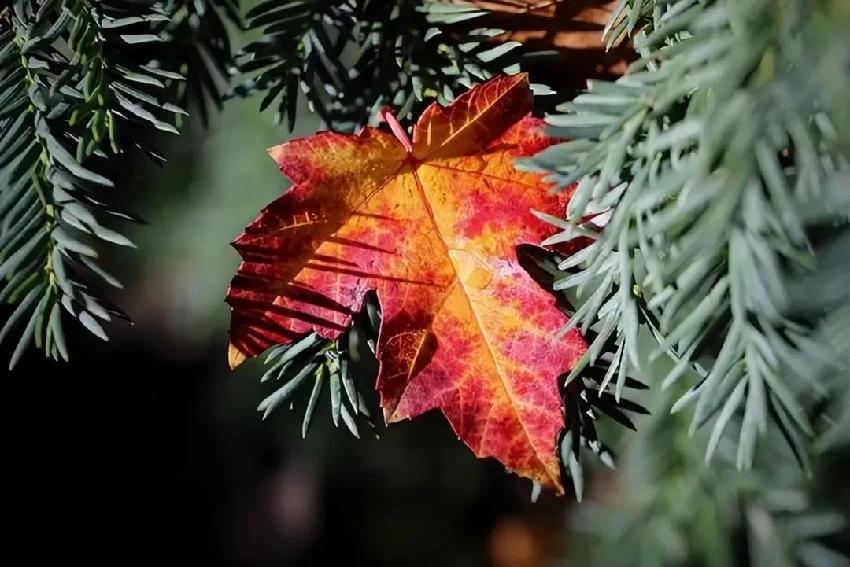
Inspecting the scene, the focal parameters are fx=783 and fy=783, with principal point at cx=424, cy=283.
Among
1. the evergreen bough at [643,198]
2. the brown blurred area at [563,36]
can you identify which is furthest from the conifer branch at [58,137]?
the brown blurred area at [563,36]

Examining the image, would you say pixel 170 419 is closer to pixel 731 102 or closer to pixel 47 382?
pixel 47 382

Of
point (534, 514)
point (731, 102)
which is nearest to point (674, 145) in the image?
point (731, 102)

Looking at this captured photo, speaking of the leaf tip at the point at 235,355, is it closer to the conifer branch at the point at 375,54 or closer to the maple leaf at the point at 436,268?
the maple leaf at the point at 436,268

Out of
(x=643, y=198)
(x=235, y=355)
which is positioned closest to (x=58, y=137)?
(x=235, y=355)

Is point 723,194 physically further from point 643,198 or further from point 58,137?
point 58,137

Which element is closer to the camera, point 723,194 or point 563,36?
point 723,194

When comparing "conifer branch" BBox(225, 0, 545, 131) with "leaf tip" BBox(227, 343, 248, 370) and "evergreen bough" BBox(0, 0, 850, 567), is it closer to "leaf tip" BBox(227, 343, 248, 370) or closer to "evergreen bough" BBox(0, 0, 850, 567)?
"evergreen bough" BBox(0, 0, 850, 567)

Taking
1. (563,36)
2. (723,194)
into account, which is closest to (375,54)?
(563,36)
